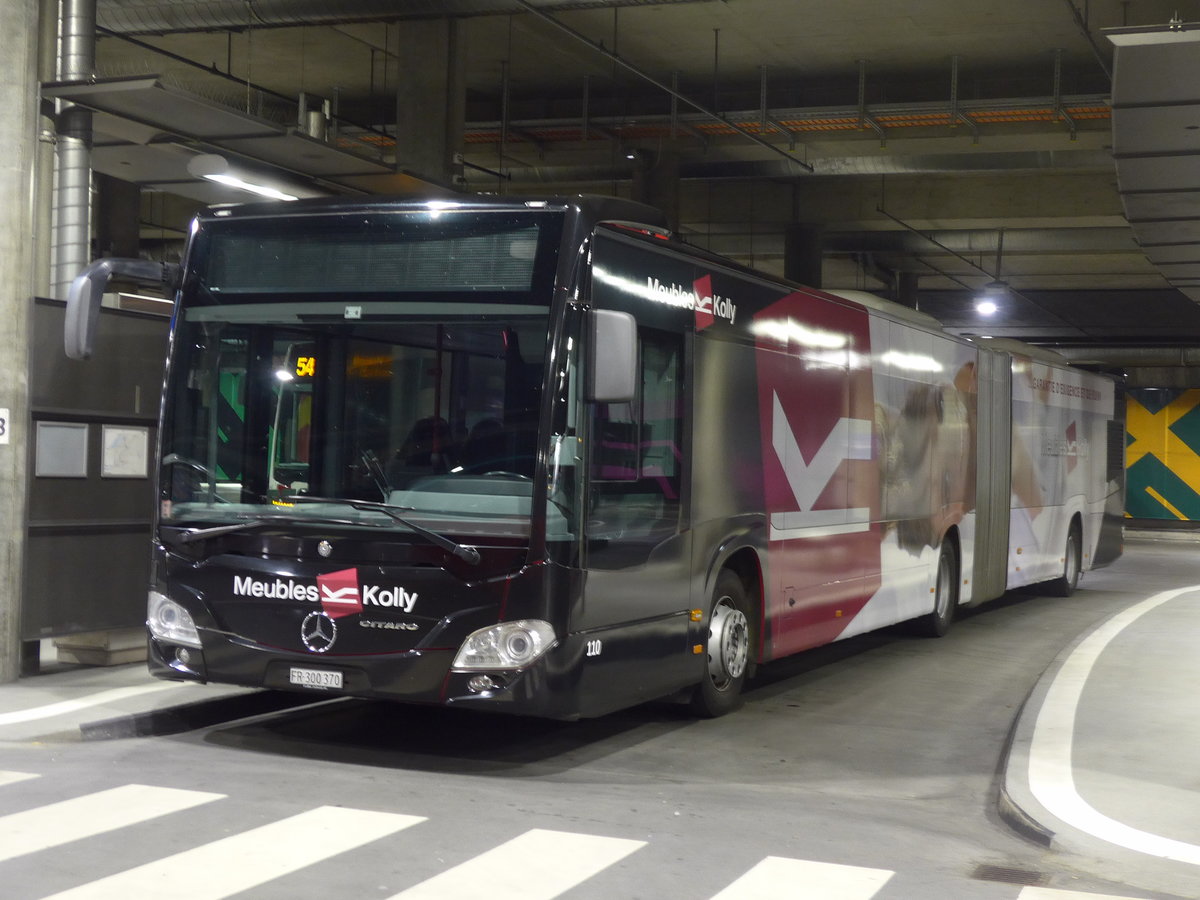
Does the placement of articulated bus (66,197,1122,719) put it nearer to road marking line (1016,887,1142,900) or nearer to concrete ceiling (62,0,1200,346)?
road marking line (1016,887,1142,900)

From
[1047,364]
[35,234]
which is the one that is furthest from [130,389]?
[1047,364]

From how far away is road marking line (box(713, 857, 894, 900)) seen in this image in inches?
236

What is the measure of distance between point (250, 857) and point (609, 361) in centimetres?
314

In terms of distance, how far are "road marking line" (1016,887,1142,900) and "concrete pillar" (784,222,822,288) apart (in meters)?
22.5

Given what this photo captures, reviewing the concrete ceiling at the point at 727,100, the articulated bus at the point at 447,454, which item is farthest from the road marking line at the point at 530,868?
the concrete ceiling at the point at 727,100

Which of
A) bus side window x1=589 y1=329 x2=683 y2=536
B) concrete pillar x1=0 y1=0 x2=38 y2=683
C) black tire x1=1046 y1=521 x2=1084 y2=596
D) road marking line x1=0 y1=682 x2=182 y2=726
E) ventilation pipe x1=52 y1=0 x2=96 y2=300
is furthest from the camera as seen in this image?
black tire x1=1046 y1=521 x2=1084 y2=596

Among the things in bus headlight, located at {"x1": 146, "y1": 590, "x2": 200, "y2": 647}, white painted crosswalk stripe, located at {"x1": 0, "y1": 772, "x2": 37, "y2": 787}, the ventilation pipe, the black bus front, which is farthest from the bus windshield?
the ventilation pipe

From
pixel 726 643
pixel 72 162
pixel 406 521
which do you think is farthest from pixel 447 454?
pixel 72 162

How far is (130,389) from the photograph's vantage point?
444 inches

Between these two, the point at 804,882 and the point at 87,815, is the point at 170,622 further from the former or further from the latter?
the point at 804,882

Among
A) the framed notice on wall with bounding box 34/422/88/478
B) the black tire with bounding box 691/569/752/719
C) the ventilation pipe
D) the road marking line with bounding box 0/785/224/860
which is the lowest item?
the road marking line with bounding box 0/785/224/860

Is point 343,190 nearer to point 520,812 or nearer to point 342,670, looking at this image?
point 342,670

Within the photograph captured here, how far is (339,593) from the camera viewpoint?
8.10 meters

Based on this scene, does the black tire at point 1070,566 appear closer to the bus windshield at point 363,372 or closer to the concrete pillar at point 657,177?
the concrete pillar at point 657,177
